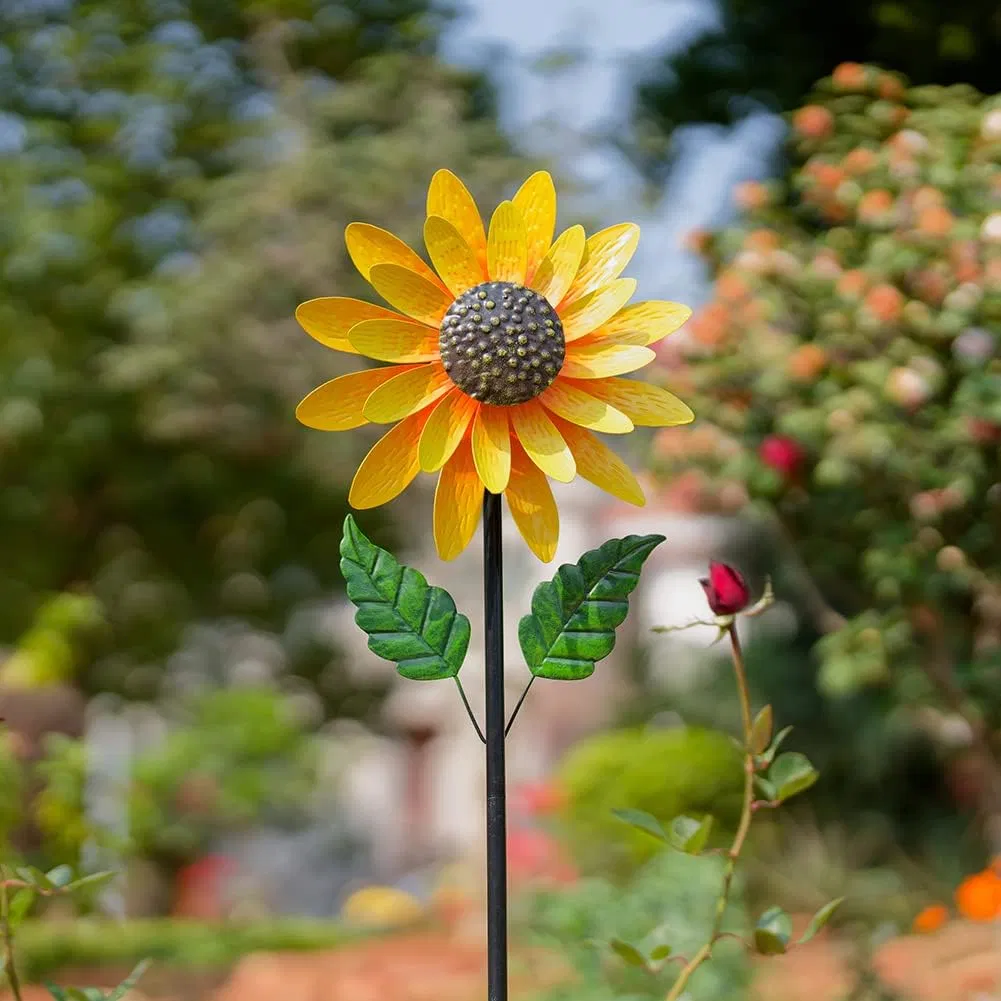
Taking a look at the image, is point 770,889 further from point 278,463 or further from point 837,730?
point 278,463

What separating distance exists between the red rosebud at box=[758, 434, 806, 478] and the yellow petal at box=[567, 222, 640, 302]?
2.51m

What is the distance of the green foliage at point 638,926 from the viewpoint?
7.83 feet

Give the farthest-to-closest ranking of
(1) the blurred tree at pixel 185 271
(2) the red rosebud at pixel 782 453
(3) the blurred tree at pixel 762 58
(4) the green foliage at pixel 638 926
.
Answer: (1) the blurred tree at pixel 185 271
(3) the blurred tree at pixel 762 58
(2) the red rosebud at pixel 782 453
(4) the green foliage at pixel 638 926

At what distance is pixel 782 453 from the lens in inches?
138

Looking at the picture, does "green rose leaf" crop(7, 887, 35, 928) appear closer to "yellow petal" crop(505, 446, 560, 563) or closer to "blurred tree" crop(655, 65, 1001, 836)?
"yellow petal" crop(505, 446, 560, 563)

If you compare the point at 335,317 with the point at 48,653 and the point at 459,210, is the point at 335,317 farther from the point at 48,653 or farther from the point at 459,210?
the point at 48,653

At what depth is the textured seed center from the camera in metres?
0.98

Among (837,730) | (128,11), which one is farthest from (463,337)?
(128,11)

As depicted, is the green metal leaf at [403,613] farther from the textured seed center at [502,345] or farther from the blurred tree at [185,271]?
the blurred tree at [185,271]

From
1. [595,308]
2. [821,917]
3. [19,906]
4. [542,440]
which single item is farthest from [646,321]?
[19,906]

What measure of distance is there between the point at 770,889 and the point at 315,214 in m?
5.21

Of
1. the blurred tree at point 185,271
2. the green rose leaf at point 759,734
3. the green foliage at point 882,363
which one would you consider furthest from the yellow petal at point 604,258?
the blurred tree at point 185,271

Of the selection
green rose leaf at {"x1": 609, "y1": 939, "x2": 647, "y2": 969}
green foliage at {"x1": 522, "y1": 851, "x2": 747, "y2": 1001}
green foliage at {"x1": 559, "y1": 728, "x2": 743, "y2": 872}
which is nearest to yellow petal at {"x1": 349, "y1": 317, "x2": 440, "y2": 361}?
green rose leaf at {"x1": 609, "y1": 939, "x2": 647, "y2": 969}

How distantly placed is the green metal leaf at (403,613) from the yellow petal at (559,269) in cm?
27
